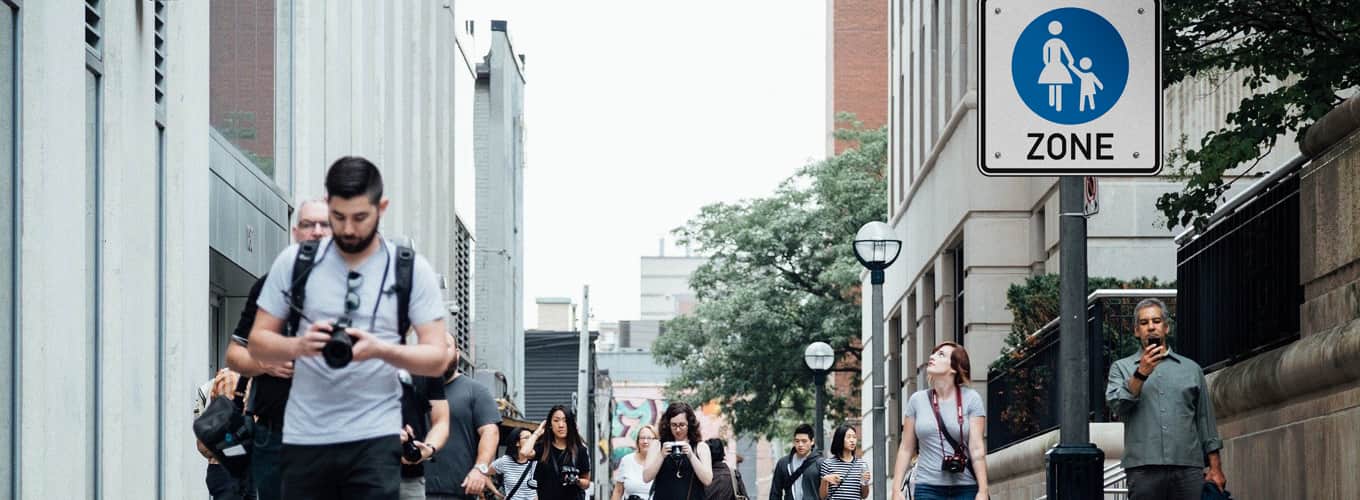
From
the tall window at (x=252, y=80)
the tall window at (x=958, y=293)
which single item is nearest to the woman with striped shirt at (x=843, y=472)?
the tall window at (x=252, y=80)

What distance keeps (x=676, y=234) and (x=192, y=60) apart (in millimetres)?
43910

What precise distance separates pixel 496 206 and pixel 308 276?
164 feet

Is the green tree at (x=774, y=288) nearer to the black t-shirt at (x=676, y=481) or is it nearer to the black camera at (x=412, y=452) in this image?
the black t-shirt at (x=676, y=481)

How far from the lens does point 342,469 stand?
6816 millimetres

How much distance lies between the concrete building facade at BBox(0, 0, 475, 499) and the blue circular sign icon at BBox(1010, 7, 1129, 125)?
5.63 meters

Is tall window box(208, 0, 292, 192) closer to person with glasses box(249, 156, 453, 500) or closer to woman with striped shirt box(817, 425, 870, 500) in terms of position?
woman with striped shirt box(817, 425, 870, 500)

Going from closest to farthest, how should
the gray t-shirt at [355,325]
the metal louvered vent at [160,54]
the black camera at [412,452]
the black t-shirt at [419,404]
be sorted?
1. the gray t-shirt at [355,325]
2. the black camera at [412,452]
3. the black t-shirt at [419,404]
4. the metal louvered vent at [160,54]

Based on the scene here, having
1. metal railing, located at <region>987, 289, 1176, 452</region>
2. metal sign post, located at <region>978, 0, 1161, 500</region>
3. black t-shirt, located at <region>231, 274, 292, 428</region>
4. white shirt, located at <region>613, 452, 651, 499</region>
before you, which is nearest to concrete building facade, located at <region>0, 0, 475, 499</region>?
black t-shirt, located at <region>231, 274, 292, 428</region>

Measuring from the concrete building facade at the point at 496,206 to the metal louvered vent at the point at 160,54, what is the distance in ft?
128

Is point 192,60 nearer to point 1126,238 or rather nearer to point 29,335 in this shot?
point 29,335

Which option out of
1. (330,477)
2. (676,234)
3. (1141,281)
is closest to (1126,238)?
(1141,281)

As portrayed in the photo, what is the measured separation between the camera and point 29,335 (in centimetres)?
1145

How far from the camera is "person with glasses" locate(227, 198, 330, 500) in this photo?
7.68 metres

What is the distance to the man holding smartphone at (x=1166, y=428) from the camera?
1146 cm
